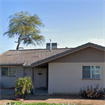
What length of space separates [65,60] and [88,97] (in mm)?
3307

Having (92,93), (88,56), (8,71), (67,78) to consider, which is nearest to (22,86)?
(67,78)

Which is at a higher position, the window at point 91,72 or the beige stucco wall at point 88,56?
the beige stucco wall at point 88,56

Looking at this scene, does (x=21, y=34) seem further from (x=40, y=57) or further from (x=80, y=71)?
(x=80, y=71)

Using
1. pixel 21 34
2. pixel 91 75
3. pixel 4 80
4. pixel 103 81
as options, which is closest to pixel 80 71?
pixel 91 75

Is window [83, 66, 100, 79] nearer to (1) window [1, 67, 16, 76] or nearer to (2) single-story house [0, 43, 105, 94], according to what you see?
(2) single-story house [0, 43, 105, 94]

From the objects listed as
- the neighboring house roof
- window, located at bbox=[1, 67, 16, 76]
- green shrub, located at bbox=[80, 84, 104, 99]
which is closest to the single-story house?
green shrub, located at bbox=[80, 84, 104, 99]

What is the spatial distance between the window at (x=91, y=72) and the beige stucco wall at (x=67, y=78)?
244 mm

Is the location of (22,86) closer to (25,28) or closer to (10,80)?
(10,80)

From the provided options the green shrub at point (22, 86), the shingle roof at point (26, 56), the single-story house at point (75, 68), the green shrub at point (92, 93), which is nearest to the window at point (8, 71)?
the shingle roof at point (26, 56)

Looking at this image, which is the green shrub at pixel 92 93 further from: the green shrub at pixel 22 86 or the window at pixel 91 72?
the green shrub at pixel 22 86

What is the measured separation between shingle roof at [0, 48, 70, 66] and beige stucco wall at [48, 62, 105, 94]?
4226mm

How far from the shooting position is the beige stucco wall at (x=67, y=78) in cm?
1333

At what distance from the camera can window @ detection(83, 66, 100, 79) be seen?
13285 millimetres

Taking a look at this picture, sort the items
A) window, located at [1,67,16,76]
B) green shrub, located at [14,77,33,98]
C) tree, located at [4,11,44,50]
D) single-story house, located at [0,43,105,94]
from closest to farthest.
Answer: green shrub, located at [14,77,33,98] < single-story house, located at [0,43,105,94] < window, located at [1,67,16,76] < tree, located at [4,11,44,50]
